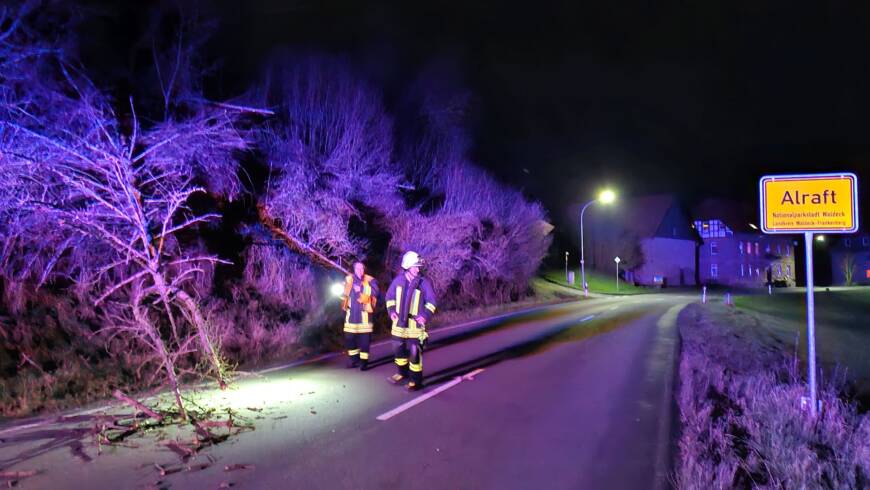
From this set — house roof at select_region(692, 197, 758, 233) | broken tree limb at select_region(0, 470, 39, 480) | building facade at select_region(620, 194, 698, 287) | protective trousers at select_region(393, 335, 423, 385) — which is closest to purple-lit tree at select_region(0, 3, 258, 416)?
broken tree limb at select_region(0, 470, 39, 480)

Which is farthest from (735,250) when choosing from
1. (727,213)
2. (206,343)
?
(206,343)

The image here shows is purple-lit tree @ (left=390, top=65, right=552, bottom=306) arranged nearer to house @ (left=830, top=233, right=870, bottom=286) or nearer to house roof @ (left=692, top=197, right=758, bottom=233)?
house roof @ (left=692, top=197, right=758, bottom=233)

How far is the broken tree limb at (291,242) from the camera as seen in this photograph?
1479cm

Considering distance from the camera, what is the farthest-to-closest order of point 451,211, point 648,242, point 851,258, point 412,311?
point 851,258 → point 648,242 → point 451,211 → point 412,311

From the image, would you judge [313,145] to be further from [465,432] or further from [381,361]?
[465,432]

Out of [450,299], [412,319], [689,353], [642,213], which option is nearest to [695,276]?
[642,213]

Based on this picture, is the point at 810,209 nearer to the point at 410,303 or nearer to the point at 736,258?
the point at 410,303

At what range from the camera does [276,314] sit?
45.9ft

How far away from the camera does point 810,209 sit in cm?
594

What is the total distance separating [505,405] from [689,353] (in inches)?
222

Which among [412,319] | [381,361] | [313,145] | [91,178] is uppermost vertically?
[313,145]

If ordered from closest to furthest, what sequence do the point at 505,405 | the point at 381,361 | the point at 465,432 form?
the point at 465,432 < the point at 505,405 < the point at 381,361

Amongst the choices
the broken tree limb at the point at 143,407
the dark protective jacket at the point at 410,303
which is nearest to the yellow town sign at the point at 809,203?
the dark protective jacket at the point at 410,303

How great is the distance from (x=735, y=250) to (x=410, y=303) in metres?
64.7
